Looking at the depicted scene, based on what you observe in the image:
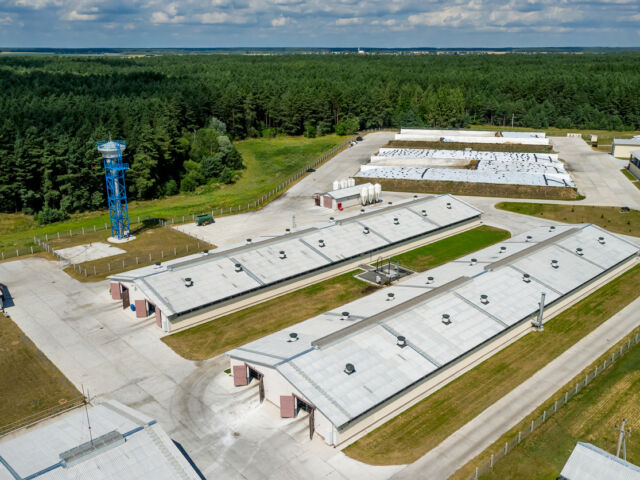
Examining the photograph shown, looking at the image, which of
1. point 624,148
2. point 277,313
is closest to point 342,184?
point 277,313

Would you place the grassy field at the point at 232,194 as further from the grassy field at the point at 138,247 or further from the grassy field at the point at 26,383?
the grassy field at the point at 26,383

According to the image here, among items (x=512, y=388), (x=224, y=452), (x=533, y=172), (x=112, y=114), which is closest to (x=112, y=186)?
(x=112, y=114)

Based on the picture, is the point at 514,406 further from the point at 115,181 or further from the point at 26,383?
the point at 115,181

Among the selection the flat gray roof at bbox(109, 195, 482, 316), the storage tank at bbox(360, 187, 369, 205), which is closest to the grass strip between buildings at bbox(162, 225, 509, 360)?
the flat gray roof at bbox(109, 195, 482, 316)

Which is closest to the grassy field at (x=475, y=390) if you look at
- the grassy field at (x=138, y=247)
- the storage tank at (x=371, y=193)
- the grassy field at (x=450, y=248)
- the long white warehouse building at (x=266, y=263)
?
the grassy field at (x=450, y=248)

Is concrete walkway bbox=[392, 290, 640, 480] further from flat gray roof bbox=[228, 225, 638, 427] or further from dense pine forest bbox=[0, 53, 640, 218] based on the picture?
dense pine forest bbox=[0, 53, 640, 218]

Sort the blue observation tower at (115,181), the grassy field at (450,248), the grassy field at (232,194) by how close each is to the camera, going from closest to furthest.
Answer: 1. the grassy field at (450,248)
2. the blue observation tower at (115,181)
3. the grassy field at (232,194)

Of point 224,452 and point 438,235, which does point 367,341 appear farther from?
point 438,235
